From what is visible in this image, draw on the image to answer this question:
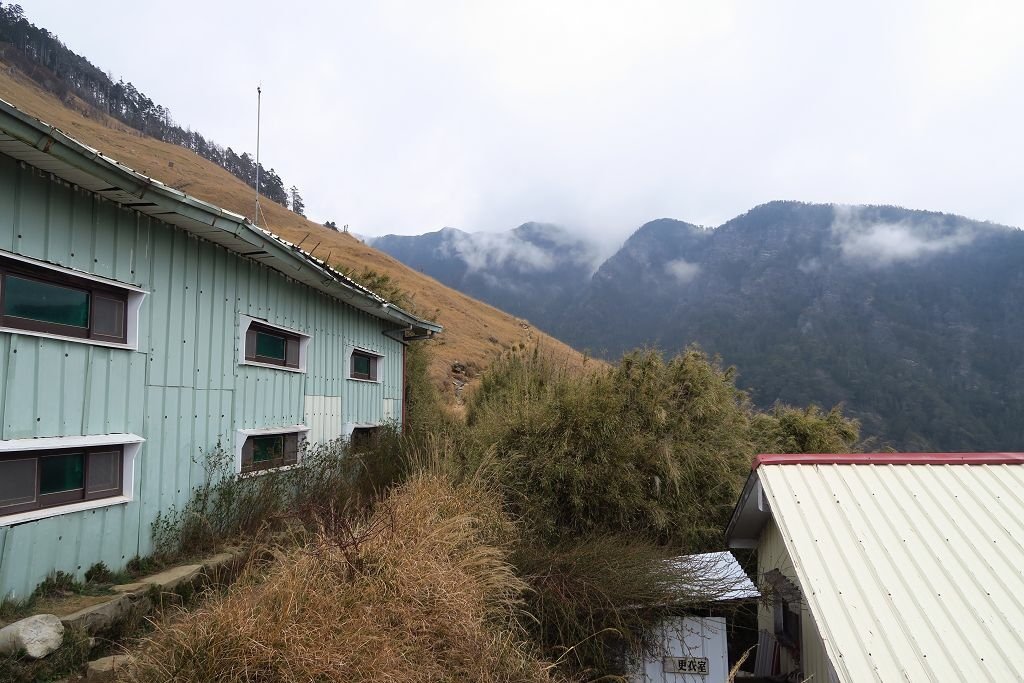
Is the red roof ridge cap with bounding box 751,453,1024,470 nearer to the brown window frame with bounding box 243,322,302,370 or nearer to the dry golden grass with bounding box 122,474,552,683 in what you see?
the dry golden grass with bounding box 122,474,552,683

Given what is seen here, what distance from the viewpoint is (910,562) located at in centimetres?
391

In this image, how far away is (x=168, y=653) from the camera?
3.03m

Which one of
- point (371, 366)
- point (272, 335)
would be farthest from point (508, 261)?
point (272, 335)

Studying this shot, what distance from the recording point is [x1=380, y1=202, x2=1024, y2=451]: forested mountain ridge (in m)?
40.3

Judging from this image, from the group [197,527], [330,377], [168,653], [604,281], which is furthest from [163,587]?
[604,281]

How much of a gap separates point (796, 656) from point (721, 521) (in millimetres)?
2581

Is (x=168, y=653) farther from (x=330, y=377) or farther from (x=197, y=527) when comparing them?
(x=330, y=377)

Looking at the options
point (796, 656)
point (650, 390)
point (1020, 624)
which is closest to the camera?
point (1020, 624)

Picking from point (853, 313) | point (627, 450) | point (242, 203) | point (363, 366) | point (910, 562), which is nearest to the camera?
point (910, 562)

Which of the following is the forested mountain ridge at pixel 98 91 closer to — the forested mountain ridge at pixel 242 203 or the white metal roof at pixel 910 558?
the forested mountain ridge at pixel 242 203

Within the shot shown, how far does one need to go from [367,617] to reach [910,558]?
373cm

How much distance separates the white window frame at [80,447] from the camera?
4.02 metres

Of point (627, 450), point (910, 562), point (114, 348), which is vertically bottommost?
point (910, 562)

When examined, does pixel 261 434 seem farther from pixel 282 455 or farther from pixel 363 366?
pixel 363 366
